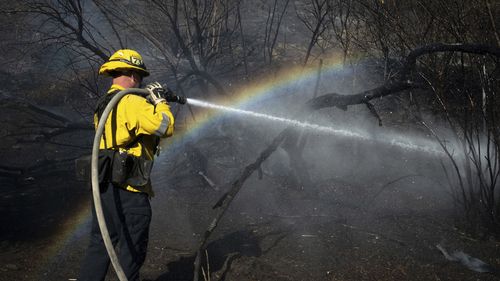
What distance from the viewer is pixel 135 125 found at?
10.2 ft

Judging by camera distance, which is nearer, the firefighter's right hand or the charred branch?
the firefighter's right hand

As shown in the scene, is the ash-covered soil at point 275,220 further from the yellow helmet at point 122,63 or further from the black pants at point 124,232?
the yellow helmet at point 122,63

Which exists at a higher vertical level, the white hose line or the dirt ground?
the white hose line

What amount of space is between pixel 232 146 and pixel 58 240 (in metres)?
3.63

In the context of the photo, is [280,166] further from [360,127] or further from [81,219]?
[81,219]

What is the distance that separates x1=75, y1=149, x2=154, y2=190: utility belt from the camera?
10.3 feet

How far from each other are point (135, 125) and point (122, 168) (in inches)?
13.2

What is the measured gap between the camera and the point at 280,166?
293 inches

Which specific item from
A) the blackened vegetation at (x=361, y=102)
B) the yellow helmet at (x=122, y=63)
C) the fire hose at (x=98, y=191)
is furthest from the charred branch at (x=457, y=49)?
the fire hose at (x=98, y=191)

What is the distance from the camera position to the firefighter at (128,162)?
312 cm

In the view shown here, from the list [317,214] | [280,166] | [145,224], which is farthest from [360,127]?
[145,224]

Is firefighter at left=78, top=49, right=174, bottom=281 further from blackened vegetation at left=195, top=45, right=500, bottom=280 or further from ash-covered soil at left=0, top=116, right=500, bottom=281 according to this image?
ash-covered soil at left=0, top=116, right=500, bottom=281

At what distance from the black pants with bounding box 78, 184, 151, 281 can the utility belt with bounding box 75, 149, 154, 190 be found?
0.36 ft

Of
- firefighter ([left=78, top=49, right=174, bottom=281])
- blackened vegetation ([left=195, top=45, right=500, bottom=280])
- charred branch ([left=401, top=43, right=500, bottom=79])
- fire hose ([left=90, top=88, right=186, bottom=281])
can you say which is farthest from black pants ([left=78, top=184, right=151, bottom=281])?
charred branch ([left=401, top=43, right=500, bottom=79])
